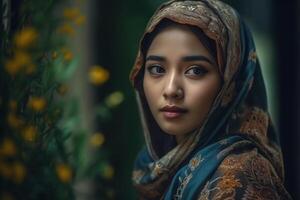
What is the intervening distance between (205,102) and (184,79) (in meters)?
0.09

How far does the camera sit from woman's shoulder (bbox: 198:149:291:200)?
2123mm

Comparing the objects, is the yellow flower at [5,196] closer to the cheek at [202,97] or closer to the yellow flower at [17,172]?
the yellow flower at [17,172]

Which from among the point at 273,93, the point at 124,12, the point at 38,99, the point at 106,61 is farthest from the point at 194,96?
the point at 106,61

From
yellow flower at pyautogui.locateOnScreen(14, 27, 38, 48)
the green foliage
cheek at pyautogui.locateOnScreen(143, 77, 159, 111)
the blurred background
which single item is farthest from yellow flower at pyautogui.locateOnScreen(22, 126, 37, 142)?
the blurred background

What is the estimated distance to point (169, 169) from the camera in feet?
7.54

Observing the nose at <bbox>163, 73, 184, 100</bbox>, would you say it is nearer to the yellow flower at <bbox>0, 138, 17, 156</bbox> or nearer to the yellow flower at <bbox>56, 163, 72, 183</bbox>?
the yellow flower at <bbox>56, 163, 72, 183</bbox>

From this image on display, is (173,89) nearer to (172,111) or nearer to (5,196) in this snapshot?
(172,111)

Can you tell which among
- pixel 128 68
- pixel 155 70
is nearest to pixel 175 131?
pixel 155 70

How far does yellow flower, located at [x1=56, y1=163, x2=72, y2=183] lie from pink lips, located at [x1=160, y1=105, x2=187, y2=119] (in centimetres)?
34

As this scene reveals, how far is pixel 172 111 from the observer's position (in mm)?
2264

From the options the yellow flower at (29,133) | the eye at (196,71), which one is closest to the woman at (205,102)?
the eye at (196,71)

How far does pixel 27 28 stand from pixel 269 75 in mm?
1618

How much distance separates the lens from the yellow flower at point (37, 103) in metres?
2.09

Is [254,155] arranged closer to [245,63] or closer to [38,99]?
[245,63]
